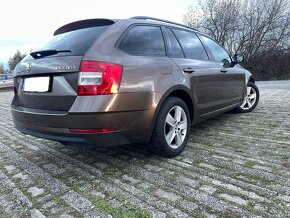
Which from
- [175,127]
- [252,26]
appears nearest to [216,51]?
[175,127]

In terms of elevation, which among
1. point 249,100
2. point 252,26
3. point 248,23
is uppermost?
point 248,23

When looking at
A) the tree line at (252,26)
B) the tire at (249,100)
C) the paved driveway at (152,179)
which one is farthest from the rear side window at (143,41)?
the tree line at (252,26)

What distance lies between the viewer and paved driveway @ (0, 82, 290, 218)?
6.63ft

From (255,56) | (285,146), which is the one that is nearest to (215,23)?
(255,56)

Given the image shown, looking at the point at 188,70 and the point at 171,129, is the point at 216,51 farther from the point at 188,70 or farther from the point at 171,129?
the point at 171,129

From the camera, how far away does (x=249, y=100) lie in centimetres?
539

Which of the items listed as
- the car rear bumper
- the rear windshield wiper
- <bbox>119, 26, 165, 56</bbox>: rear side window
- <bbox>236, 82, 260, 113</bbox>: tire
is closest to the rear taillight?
the car rear bumper

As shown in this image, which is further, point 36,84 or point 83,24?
point 83,24

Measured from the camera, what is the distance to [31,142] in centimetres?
391

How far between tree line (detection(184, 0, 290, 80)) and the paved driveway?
15.2m

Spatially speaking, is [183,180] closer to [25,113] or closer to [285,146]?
[285,146]

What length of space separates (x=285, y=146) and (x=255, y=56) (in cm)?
1639

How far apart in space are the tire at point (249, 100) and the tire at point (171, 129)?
2.44m

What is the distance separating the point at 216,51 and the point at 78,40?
2.45 meters
